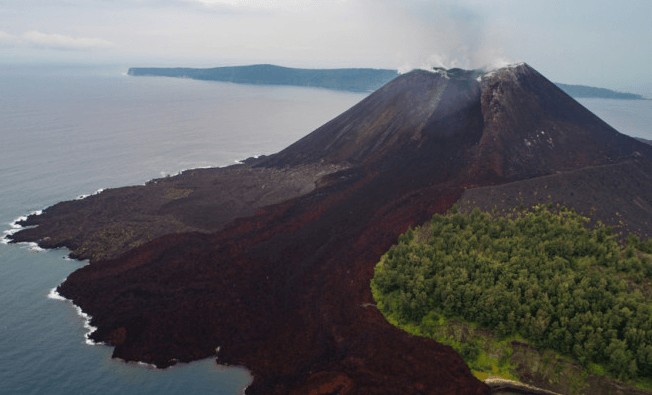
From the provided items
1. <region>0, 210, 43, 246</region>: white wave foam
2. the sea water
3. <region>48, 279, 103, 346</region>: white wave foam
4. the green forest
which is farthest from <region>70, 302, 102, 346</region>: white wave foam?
the green forest

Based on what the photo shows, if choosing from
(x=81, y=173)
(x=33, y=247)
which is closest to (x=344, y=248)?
(x=33, y=247)

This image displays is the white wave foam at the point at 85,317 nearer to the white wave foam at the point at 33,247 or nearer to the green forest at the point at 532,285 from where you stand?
the white wave foam at the point at 33,247

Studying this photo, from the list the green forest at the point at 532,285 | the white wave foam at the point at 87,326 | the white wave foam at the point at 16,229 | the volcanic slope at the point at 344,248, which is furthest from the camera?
the white wave foam at the point at 16,229

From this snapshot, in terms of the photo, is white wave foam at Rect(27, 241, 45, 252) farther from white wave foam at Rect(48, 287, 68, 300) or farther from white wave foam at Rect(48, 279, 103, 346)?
white wave foam at Rect(48, 287, 68, 300)

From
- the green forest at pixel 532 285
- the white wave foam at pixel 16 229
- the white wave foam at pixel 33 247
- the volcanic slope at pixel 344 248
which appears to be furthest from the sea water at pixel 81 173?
the green forest at pixel 532 285

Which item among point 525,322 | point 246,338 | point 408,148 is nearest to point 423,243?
point 525,322

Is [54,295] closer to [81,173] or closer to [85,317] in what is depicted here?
[85,317]
